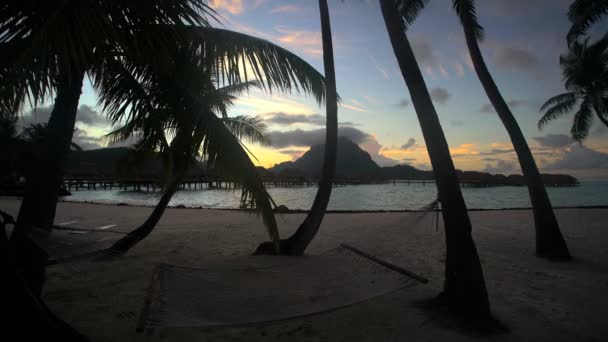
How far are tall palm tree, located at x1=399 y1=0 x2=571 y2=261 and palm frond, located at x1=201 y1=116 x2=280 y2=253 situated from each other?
5.32 metres

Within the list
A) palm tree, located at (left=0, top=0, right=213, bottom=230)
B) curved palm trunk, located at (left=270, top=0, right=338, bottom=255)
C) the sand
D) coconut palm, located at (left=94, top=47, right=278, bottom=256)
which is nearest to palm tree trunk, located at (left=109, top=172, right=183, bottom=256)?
the sand

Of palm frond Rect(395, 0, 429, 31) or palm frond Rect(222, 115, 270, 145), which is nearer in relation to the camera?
palm frond Rect(395, 0, 429, 31)

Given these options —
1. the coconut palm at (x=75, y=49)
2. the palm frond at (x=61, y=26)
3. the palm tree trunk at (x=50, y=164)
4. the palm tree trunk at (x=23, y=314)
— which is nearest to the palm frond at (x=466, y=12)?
the coconut palm at (x=75, y=49)

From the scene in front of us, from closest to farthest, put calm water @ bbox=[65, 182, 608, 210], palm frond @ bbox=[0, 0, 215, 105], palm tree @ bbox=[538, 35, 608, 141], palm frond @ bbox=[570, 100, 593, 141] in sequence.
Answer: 1. palm frond @ bbox=[0, 0, 215, 105]
2. palm tree @ bbox=[538, 35, 608, 141]
3. palm frond @ bbox=[570, 100, 593, 141]
4. calm water @ bbox=[65, 182, 608, 210]

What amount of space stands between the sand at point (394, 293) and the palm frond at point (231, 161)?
3.41 ft

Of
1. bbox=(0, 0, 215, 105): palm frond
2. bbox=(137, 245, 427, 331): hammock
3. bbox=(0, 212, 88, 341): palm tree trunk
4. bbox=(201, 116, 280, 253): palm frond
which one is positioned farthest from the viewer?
bbox=(201, 116, 280, 253): palm frond

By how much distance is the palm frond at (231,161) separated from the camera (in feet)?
9.75

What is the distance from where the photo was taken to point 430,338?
286 centimetres

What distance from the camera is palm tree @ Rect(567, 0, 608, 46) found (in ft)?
27.9

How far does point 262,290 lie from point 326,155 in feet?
10.8

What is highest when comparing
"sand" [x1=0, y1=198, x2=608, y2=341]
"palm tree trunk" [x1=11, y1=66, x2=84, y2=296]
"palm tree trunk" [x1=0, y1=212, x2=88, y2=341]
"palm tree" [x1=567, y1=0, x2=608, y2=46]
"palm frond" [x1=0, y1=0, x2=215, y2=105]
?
"palm tree" [x1=567, y1=0, x2=608, y2=46]

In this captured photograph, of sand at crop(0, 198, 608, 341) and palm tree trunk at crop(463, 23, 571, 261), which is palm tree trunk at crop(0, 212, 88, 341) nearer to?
sand at crop(0, 198, 608, 341)

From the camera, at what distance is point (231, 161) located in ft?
9.77

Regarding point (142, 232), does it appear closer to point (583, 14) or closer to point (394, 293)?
point (394, 293)
